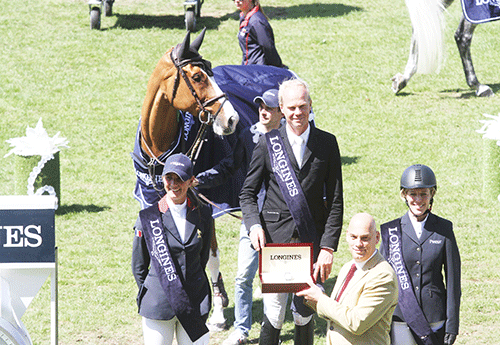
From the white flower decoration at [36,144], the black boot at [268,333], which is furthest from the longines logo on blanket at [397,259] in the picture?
the white flower decoration at [36,144]

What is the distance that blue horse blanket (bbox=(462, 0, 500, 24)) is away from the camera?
27.2 feet

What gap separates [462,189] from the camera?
29.7ft

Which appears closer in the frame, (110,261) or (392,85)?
(110,261)

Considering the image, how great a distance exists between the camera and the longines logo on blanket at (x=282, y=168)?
4426 mm

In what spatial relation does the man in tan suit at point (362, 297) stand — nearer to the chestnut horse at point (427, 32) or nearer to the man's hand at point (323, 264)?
the man's hand at point (323, 264)

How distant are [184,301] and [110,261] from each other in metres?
3.26

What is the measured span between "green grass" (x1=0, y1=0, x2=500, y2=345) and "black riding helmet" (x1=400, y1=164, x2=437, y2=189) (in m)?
1.88

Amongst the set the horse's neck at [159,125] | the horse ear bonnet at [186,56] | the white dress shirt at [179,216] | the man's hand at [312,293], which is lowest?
the man's hand at [312,293]

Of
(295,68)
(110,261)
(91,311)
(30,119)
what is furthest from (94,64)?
(91,311)

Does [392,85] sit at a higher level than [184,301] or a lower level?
higher

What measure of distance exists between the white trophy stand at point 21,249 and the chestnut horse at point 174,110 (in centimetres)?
156

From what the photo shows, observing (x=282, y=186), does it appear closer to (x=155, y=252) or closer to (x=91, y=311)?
(x=155, y=252)

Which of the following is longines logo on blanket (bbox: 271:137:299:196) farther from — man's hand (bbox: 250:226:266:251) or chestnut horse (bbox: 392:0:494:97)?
chestnut horse (bbox: 392:0:494:97)

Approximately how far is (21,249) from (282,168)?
1.58 m
